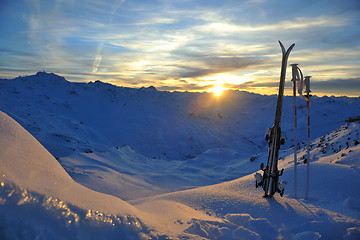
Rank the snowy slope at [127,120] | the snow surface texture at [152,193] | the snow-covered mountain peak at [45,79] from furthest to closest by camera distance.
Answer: the snow-covered mountain peak at [45,79], the snowy slope at [127,120], the snow surface texture at [152,193]

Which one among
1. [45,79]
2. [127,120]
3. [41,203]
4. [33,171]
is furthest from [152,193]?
[45,79]

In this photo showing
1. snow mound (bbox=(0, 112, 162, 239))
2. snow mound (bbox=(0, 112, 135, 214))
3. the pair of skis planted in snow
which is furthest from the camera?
the pair of skis planted in snow

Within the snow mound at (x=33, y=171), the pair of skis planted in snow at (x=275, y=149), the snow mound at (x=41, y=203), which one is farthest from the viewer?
the pair of skis planted in snow at (x=275, y=149)

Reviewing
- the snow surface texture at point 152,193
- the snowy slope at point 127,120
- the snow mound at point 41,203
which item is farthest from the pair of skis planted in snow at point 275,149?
the snowy slope at point 127,120

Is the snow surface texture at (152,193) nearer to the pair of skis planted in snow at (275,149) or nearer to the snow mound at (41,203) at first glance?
the snow mound at (41,203)

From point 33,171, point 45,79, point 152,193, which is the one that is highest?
point 45,79

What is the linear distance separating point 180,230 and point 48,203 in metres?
1.58

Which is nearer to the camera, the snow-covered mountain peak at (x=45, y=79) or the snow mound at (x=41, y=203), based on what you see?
the snow mound at (x=41, y=203)

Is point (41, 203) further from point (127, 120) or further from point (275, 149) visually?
point (127, 120)

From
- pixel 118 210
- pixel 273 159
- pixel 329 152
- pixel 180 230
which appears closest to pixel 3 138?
pixel 118 210

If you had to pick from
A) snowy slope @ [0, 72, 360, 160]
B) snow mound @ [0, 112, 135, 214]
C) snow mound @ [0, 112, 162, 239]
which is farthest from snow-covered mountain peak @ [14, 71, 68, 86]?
snow mound @ [0, 112, 162, 239]

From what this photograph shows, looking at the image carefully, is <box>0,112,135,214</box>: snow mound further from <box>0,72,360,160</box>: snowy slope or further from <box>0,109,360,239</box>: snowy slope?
<box>0,72,360,160</box>: snowy slope

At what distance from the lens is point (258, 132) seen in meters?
27.4

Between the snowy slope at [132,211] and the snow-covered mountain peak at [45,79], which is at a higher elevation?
the snow-covered mountain peak at [45,79]
